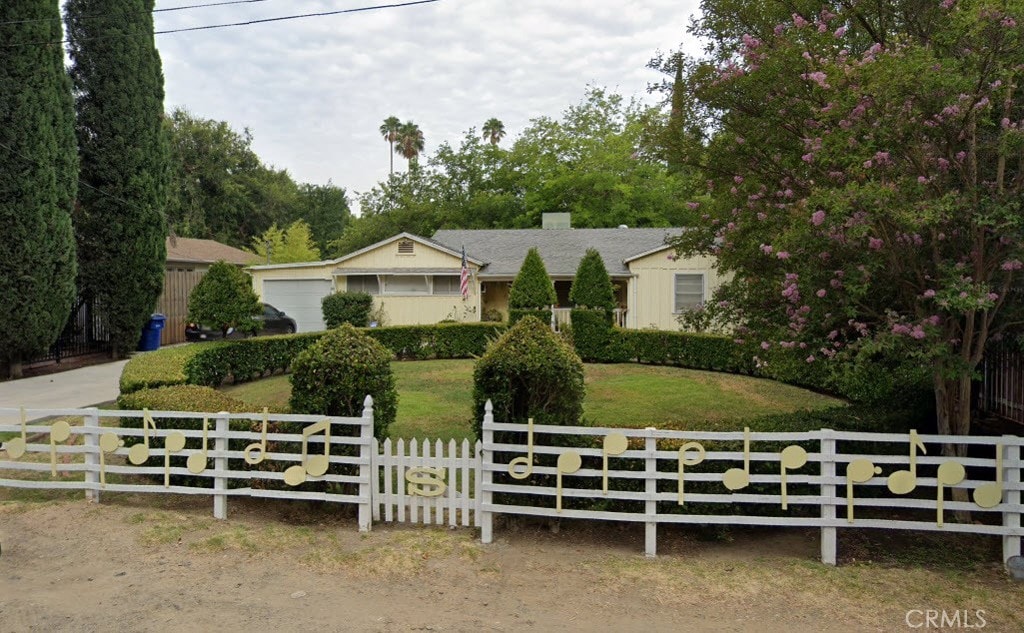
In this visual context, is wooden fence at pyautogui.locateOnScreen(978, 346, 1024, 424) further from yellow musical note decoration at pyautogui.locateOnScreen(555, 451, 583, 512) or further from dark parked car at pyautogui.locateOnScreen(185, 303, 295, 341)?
dark parked car at pyautogui.locateOnScreen(185, 303, 295, 341)

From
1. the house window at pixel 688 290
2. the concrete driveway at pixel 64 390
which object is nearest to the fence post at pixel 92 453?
the concrete driveway at pixel 64 390

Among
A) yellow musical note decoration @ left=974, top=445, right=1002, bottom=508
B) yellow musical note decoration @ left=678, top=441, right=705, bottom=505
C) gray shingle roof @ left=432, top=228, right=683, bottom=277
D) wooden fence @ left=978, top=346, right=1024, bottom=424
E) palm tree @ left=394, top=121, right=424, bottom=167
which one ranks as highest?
palm tree @ left=394, top=121, right=424, bottom=167

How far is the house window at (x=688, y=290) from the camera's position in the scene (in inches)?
820

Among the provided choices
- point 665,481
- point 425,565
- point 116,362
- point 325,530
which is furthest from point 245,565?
point 116,362

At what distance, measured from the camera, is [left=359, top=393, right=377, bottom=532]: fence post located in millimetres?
5668

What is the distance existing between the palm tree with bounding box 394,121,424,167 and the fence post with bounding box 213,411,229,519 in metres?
51.8

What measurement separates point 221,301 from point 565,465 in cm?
1018

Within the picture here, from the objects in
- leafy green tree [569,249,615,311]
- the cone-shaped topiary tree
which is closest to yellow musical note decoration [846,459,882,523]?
leafy green tree [569,249,615,311]

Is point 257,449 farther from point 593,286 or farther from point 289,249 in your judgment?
point 289,249

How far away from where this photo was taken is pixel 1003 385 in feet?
25.4

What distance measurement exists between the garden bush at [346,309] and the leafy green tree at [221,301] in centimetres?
693

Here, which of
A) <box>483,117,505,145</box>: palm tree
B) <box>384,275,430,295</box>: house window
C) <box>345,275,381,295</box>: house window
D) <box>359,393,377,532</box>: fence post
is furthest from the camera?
<box>483,117,505,145</box>: palm tree

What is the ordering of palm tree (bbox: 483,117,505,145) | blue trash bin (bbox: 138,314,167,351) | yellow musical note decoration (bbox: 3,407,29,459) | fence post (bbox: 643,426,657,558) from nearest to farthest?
fence post (bbox: 643,426,657,558) → yellow musical note decoration (bbox: 3,407,29,459) → blue trash bin (bbox: 138,314,167,351) → palm tree (bbox: 483,117,505,145)

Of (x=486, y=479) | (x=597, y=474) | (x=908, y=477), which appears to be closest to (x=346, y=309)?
(x=486, y=479)
